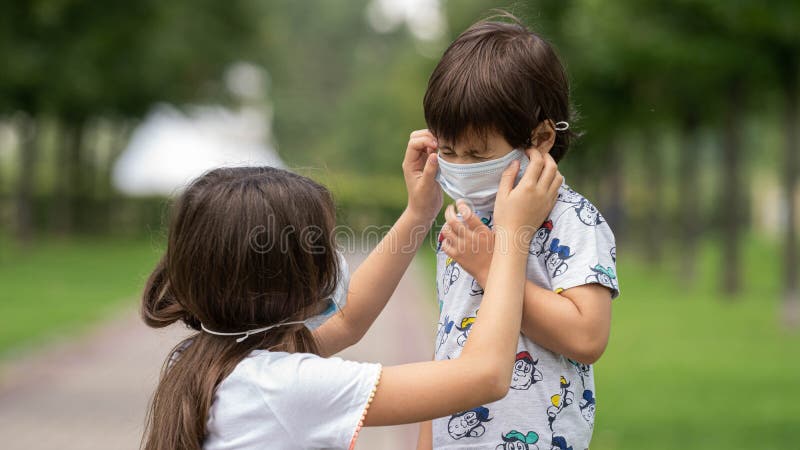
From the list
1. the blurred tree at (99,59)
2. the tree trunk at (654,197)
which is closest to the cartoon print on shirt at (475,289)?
the blurred tree at (99,59)

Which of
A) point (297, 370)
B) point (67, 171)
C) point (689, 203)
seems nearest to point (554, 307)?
point (297, 370)

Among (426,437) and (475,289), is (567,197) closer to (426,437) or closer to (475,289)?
(475,289)

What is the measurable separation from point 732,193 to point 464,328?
15.0 metres

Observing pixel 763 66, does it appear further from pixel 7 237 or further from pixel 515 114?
pixel 7 237

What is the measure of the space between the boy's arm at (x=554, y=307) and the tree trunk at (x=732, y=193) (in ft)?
47.5

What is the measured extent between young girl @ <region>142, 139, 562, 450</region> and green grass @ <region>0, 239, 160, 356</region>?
448 millimetres

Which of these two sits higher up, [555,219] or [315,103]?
[315,103]

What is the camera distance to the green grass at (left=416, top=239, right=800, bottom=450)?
674 cm

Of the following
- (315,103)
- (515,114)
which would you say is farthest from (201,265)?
(315,103)

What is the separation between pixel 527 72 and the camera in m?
1.87

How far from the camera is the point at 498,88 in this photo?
6.02ft

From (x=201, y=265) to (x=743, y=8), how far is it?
8.29 meters

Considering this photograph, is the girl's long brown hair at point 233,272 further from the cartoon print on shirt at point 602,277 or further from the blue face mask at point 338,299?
the cartoon print on shirt at point 602,277

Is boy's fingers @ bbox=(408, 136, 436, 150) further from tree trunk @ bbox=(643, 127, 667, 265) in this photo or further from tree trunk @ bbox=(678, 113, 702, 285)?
tree trunk @ bbox=(643, 127, 667, 265)
